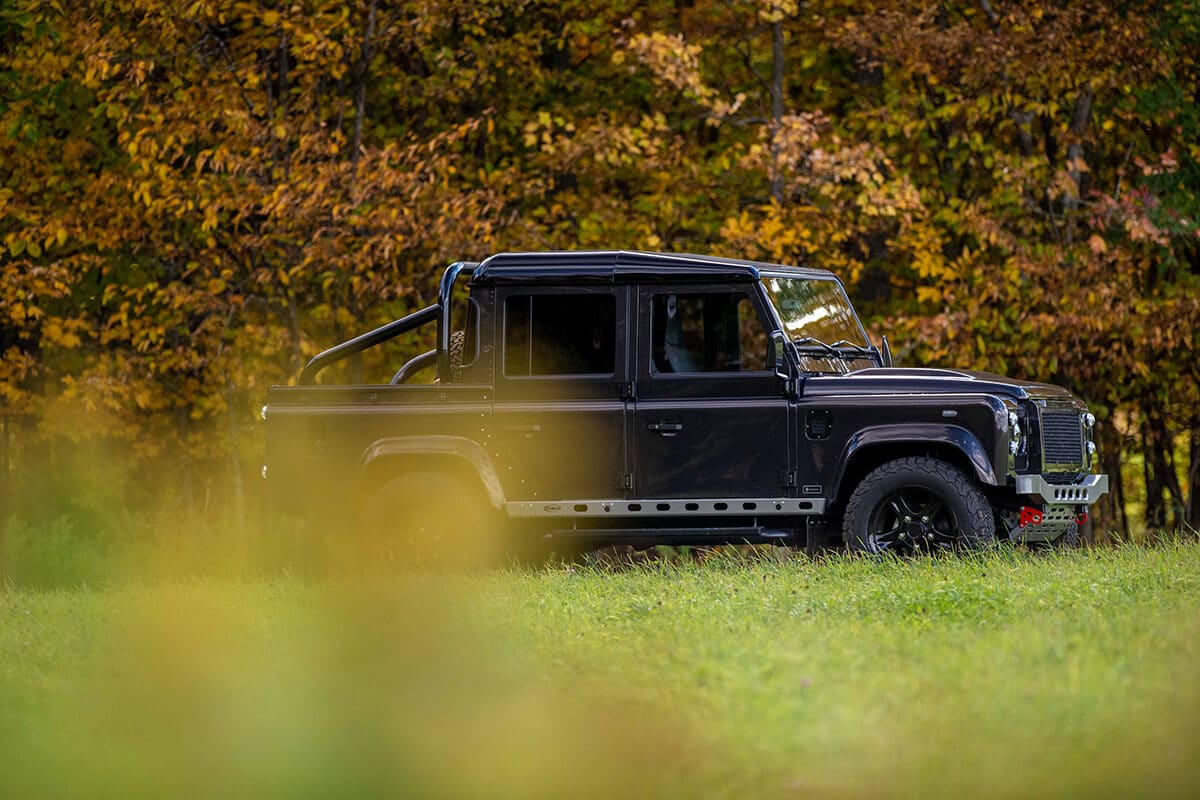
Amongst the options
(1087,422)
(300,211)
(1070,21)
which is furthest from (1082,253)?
(300,211)

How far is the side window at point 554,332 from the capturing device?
10.8 m

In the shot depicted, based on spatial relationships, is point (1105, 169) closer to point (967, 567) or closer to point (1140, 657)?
point (967, 567)

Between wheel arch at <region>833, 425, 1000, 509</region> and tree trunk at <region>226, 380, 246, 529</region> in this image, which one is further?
tree trunk at <region>226, 380, 246, 529</region>

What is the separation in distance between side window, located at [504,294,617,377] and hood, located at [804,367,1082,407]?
1.40m

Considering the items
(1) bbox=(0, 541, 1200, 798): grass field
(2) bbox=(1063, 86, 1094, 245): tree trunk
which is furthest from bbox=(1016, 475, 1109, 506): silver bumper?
(2) bbox=(1063, 86, 1094, 245): tree trunk

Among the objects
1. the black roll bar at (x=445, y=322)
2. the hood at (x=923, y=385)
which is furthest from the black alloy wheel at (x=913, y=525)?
the black roll bar at (x=445, y=322)

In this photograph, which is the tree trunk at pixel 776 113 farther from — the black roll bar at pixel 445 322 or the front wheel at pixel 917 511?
the front wheel at pixel 917 511

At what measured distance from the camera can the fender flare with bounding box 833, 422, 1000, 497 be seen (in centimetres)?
1016

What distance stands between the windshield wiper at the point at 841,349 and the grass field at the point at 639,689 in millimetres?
1621

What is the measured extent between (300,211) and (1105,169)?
945cm

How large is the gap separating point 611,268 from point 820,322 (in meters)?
1.54

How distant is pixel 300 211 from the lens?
53.4 ft

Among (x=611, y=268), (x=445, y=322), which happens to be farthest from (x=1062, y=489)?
(x=445, y=322)

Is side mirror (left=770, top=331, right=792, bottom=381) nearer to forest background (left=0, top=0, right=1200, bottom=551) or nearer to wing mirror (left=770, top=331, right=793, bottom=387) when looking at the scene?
wing mirror (left=770, top=331, right=793, bottom=387)
